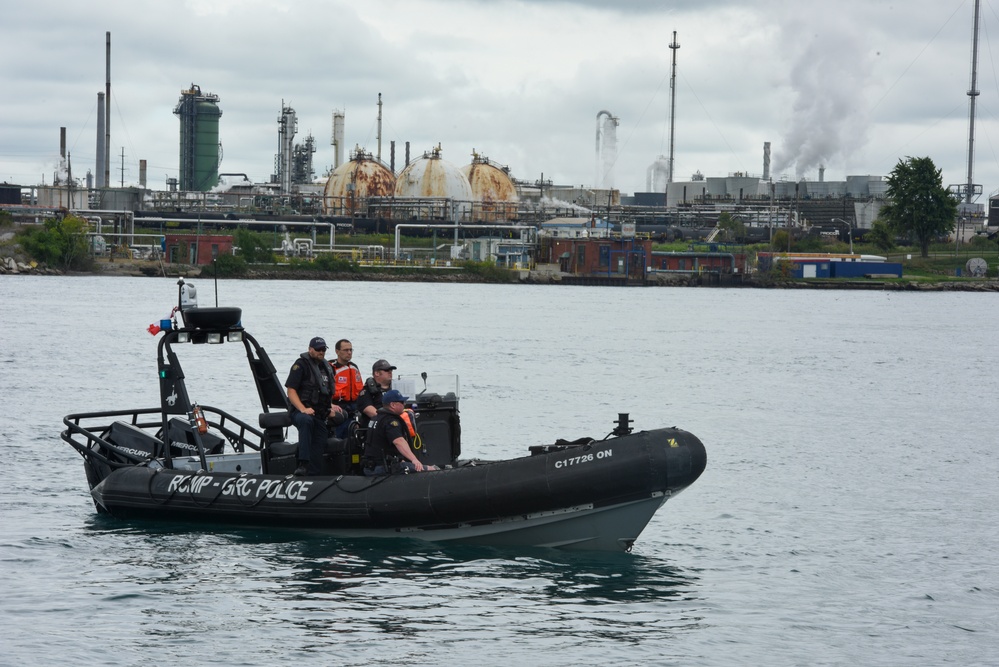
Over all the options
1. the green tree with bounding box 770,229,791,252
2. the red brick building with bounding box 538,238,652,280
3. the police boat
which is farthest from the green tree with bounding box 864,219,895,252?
the police boat

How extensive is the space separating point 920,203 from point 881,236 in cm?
734

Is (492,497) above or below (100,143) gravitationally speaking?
below

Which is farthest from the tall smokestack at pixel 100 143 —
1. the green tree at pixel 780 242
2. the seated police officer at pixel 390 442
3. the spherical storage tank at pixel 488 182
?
the seated police officer at pixel 390 442

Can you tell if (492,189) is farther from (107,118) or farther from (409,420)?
(409,420)

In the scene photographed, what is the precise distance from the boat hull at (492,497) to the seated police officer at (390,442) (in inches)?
8.9

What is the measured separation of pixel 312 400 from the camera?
1448 cm

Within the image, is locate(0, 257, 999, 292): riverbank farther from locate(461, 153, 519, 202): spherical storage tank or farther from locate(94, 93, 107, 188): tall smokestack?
locate(94, 93, 107, 188): tall smokestack

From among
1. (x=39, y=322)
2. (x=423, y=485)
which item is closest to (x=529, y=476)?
(x=423, y=485)

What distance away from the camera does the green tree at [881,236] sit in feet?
422

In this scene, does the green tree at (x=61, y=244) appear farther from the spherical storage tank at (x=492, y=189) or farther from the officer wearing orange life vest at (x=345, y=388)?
the officer wearing orange life vest at (x=345, y=388)

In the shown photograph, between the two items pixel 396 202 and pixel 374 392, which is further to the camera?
pixel 396 202

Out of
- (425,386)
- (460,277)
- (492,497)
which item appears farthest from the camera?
(460,277)

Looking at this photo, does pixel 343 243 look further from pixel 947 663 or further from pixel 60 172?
pixel 947 663

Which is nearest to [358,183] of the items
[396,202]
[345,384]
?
[396,202]
